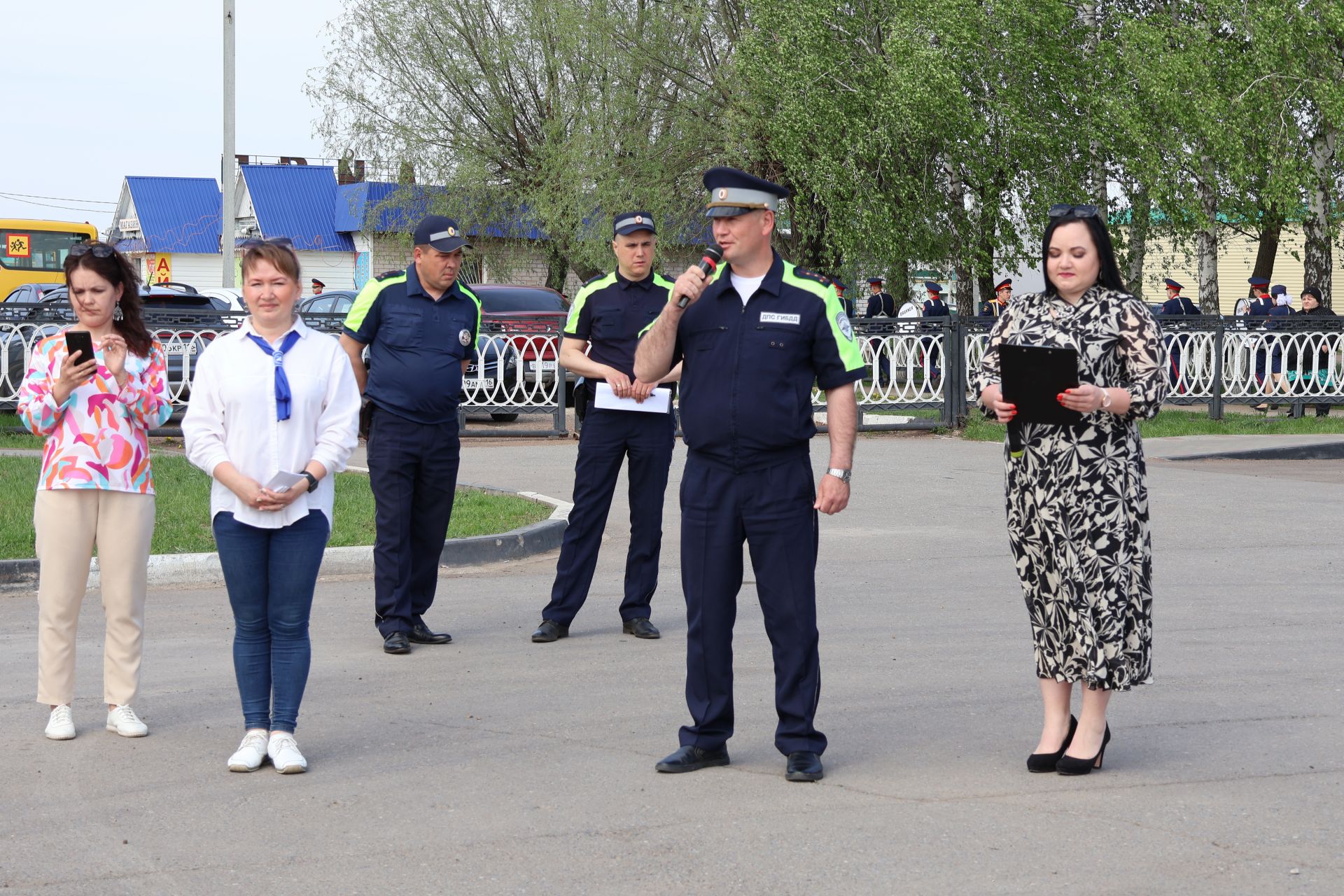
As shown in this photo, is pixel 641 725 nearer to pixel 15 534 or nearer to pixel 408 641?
pixel 408 641

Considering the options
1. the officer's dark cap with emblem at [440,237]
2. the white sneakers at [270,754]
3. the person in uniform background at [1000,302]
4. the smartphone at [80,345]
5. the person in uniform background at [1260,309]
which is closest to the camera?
the white sneakers at [270,754]

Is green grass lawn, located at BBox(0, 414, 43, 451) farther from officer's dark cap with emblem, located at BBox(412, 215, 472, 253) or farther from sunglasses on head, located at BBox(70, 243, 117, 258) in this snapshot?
sunglasses on head, located at BBox(70, 243, 117, 258)

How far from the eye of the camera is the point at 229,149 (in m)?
A: 28.1

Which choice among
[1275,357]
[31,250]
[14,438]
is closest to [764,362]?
[14,438]

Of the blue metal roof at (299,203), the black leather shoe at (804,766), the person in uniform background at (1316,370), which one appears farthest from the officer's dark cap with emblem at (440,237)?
the blue metal roof at (299,203)

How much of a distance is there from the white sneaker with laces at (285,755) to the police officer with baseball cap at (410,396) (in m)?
2.05

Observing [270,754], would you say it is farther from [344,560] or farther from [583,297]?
[344,560]

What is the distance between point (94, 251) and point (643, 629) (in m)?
3.25

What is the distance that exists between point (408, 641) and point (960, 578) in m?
3.60

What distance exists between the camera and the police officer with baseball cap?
25.0ft

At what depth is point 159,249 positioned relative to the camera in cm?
6544

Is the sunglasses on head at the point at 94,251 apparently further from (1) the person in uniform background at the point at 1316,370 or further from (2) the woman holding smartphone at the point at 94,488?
(1) the person in uniform background at the point at 1316,370

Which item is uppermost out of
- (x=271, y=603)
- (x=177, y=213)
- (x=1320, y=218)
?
(x=177, y=213)

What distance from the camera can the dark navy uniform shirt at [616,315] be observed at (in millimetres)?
7902
